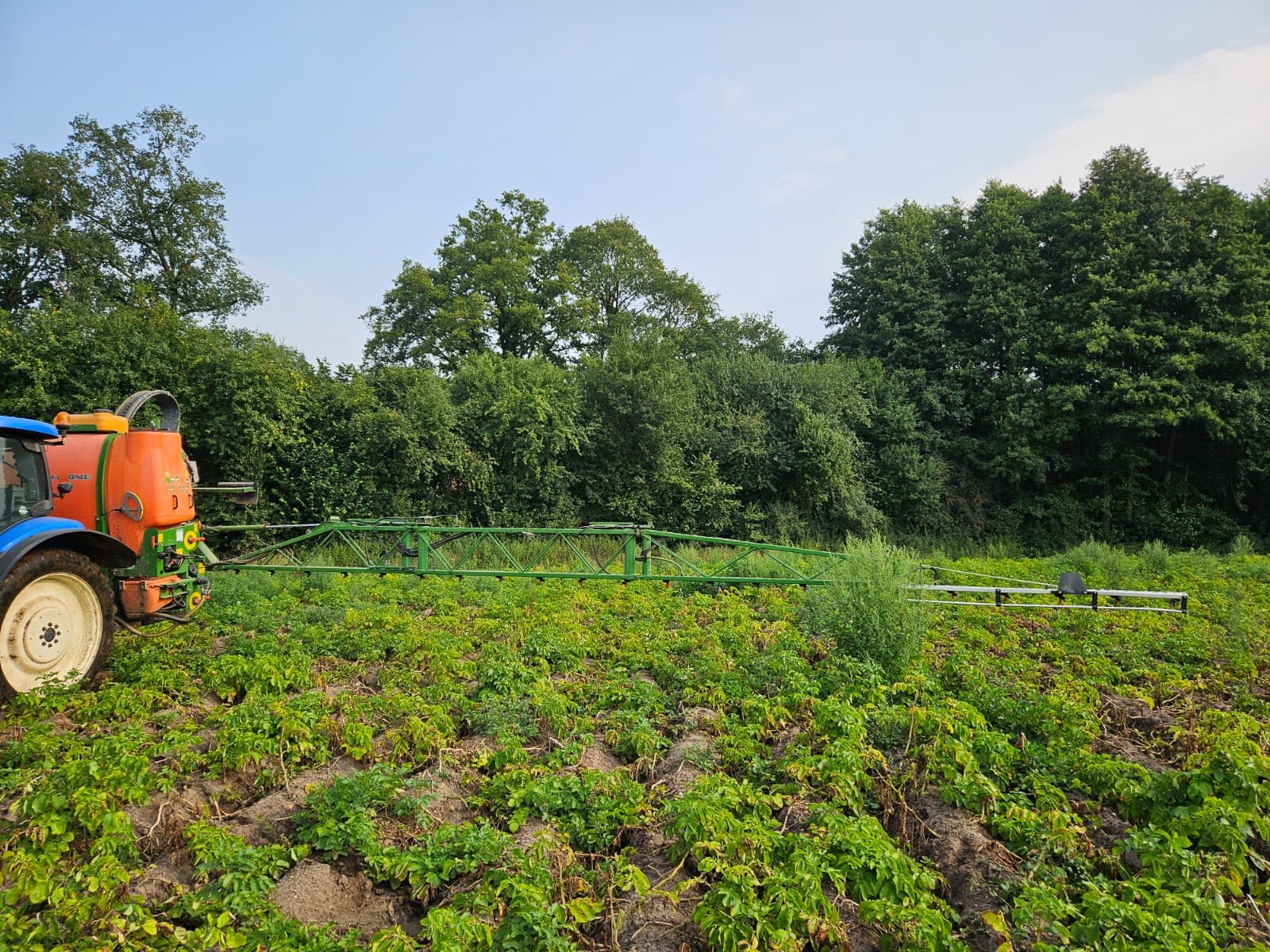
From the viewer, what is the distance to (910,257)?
83.3 feet

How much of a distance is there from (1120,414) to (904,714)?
21.9 meters

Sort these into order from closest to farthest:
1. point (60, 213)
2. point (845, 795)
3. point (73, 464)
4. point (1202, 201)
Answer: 1. point (845, 795)
2. point (73, 464)
3. point (60, 213)
4. point (1202, 201)

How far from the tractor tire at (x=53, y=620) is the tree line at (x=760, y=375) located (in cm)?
849

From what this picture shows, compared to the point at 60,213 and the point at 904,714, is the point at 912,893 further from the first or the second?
the point at 60,213

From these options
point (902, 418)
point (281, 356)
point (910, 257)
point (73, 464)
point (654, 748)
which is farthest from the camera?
point (910, 257)

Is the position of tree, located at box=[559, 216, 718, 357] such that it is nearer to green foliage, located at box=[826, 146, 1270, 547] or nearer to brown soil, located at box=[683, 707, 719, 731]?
green foliage, located at box=[826, 146, 1270, 547]

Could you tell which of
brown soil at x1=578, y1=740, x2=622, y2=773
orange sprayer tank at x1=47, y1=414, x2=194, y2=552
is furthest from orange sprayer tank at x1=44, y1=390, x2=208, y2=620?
brown soil at x1=578, y1=740, x2=622, y2=773

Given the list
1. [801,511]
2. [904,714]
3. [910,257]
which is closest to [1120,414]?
[910,257]

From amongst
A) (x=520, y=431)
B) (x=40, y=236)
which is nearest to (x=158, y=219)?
(x=40, y=236)

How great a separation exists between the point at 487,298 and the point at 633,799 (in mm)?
24370

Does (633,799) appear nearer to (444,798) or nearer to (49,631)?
(444,798)

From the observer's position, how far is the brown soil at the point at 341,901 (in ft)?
11.1

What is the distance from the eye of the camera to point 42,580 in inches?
221

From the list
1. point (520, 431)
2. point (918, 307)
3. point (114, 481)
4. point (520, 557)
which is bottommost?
point (520, 557)
